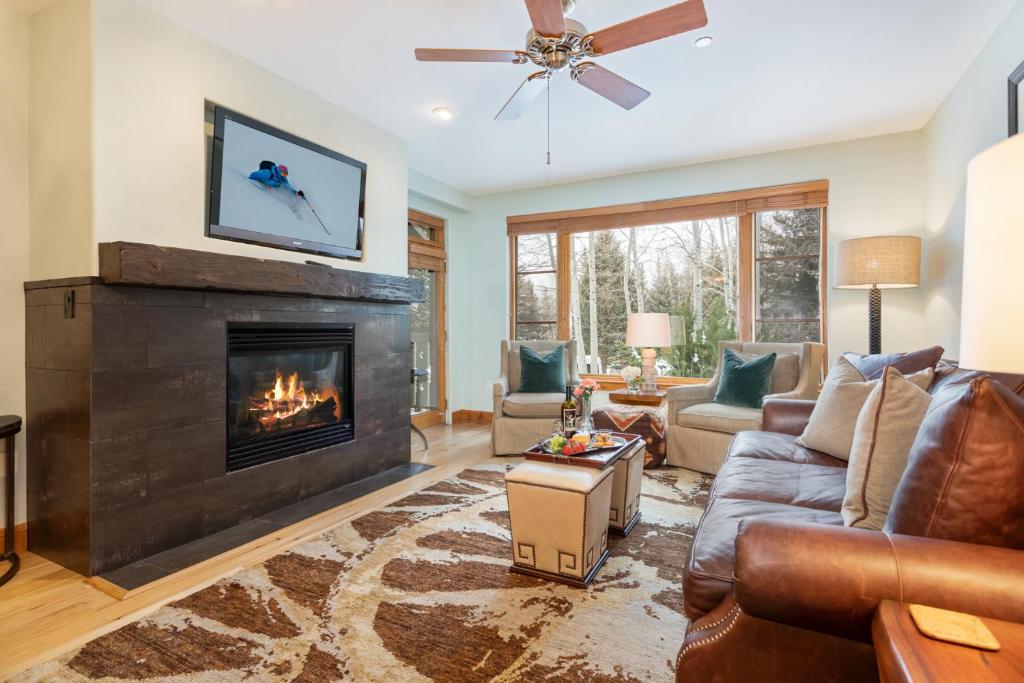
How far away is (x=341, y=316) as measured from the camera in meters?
3.48

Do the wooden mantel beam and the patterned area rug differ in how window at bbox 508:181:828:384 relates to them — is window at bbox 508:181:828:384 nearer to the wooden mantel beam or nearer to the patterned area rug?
the wooden mantel beam

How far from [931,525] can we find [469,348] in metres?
5.19

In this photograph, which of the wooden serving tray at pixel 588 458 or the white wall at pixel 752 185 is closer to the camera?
the wooden serving tray at pixel 588 458

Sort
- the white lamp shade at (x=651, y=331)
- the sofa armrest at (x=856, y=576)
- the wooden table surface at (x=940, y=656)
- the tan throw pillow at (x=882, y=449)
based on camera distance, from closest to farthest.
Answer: the wooden table surface at (x=940, y=656), the sofa armrest at (x=856, y=576), the tan throw pillow at (x=882, y=449), the white lamp shade at (x=651, y=331)

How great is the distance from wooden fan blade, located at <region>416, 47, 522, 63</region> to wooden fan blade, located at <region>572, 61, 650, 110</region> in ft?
1.17

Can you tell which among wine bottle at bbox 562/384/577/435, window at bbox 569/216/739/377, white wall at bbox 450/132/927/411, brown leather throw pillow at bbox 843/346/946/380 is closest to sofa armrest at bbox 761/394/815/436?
brown leather throw pillow at bbox 843/346/946/380

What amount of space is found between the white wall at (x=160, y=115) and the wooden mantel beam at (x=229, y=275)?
17 cm

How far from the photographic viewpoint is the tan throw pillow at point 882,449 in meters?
1.45

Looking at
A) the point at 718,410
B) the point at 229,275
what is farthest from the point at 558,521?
the point at 718,410

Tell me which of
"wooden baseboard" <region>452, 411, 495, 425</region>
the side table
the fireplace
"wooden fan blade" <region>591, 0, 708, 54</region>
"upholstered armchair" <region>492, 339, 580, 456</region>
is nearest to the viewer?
"wooden fan blade" <region>591, 0, 708, 54</region>

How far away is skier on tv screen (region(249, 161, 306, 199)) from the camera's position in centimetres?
298

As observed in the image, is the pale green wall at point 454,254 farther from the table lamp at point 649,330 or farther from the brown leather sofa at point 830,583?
the brown leather sofa at point 830,583

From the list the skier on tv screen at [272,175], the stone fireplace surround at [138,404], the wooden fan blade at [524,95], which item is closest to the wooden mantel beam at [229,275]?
the stone fireplace surround at [138,404]

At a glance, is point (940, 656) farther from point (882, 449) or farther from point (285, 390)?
point (285, 390)
